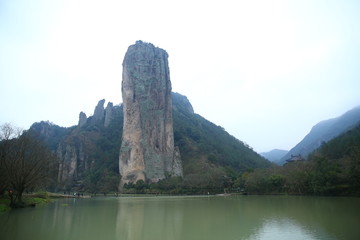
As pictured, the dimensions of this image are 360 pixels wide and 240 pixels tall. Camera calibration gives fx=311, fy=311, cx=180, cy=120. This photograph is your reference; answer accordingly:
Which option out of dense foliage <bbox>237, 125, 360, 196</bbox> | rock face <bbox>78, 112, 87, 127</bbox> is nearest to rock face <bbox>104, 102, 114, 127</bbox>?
rock face <bbox>78, 112, 87, 127</bbox>

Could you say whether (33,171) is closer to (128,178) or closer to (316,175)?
(316,175)

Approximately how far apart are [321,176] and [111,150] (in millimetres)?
71404

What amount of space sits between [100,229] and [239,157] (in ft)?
298

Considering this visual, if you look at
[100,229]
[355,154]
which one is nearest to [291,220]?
[100,229]

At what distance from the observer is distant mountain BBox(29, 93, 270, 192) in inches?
3309

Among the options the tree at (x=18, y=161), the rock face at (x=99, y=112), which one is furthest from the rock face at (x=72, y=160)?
the tree at (x=18, y=161)

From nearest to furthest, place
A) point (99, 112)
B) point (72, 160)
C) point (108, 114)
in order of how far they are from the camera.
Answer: point (72, 160)
point (108, 114)
point (99, 112)

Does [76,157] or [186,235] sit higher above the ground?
[76,157]

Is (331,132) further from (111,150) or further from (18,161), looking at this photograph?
(18,161)

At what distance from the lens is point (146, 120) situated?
3351 inches

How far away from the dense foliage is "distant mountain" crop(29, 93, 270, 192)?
15.2 meters

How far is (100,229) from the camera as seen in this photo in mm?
14883

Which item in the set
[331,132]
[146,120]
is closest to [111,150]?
[146,120]

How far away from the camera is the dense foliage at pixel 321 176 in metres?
36.9
